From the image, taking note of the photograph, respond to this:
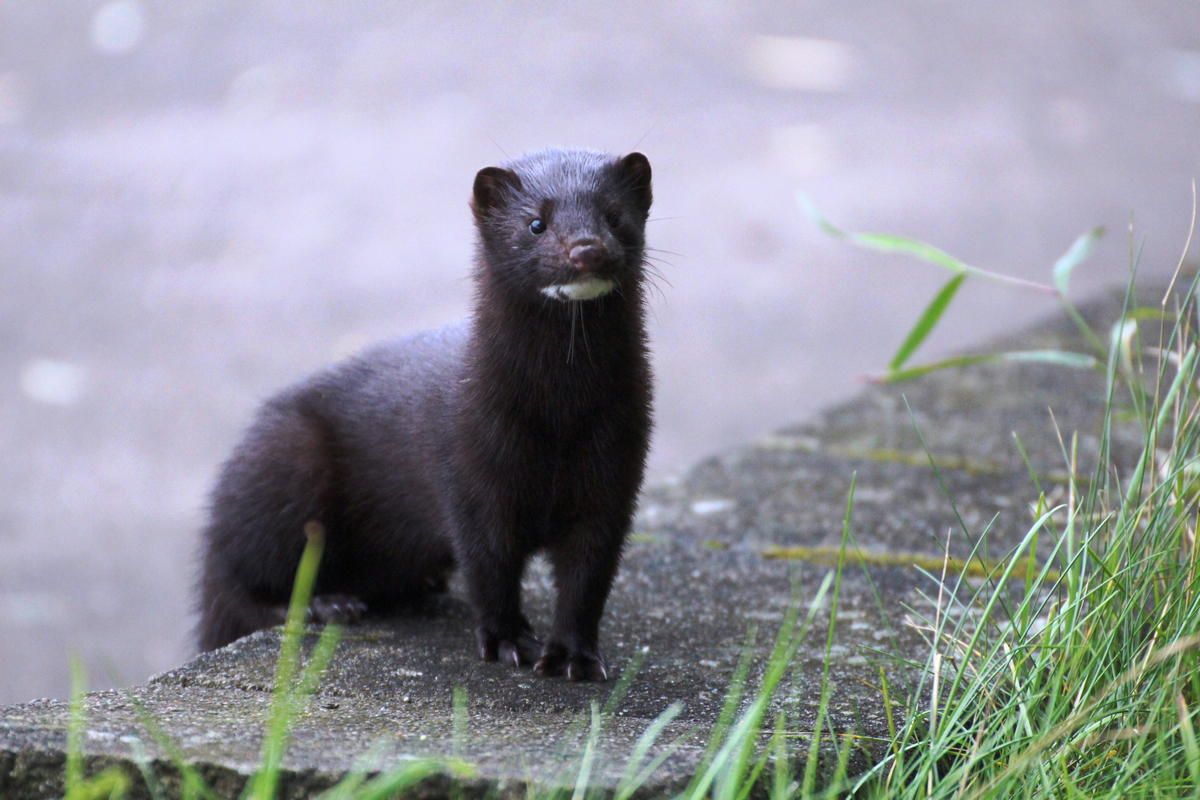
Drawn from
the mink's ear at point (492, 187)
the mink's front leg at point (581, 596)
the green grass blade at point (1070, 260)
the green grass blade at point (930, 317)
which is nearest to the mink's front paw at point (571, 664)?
the mink's front leg at point (581, 596)

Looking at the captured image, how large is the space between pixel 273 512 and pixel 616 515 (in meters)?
0.84

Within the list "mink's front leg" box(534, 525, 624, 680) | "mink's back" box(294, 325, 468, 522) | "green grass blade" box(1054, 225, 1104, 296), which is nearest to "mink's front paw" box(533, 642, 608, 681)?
"mink's front leg" box(534, 525, 624, 680)

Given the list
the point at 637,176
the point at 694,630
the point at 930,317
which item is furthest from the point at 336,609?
the point at 930,317

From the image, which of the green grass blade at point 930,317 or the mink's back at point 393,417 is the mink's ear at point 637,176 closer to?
the mink's back at point 393,417

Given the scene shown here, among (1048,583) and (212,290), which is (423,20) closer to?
(212,290)

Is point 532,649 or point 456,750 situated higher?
point 456,750

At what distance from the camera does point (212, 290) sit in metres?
7.42

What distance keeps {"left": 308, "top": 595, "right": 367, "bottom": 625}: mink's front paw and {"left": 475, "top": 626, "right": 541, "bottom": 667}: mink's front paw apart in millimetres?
324

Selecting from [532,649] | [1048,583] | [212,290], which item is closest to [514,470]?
[532,649]

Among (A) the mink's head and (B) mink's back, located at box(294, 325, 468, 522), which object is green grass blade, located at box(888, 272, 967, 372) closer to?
(A) the mink's head

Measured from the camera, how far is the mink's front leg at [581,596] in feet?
9.20

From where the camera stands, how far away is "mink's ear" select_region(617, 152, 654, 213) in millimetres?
2896

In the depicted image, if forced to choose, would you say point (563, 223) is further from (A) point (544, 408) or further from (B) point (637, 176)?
(A) point (544, 408)

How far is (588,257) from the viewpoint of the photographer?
2.67m
